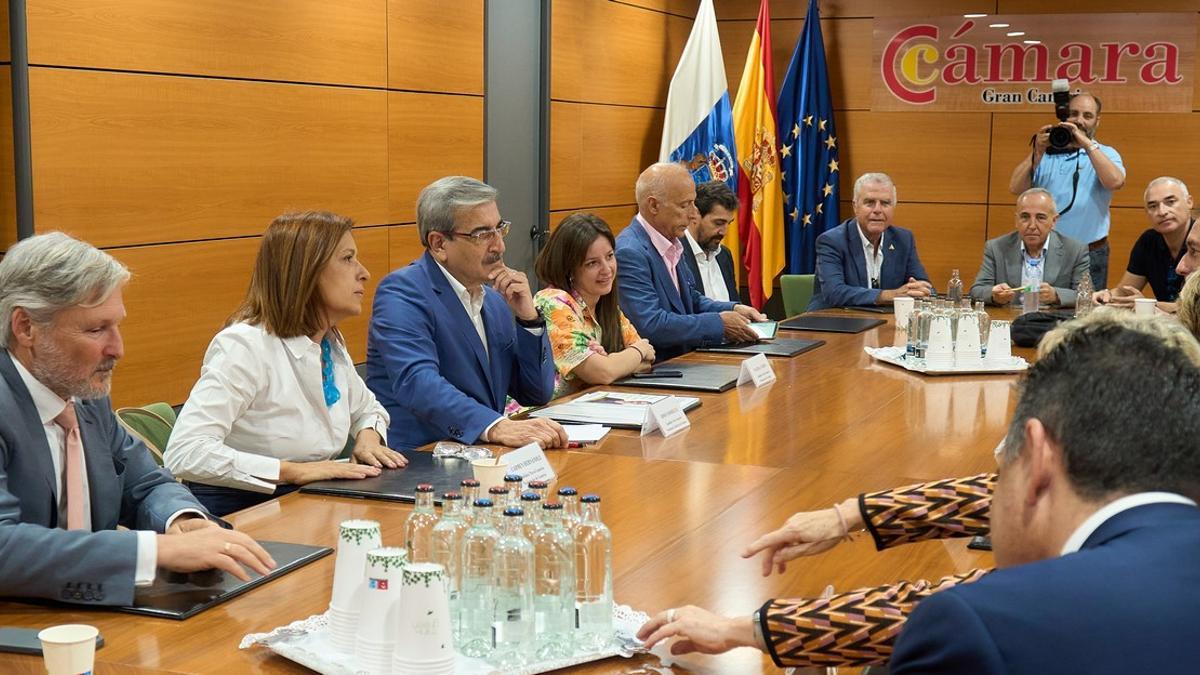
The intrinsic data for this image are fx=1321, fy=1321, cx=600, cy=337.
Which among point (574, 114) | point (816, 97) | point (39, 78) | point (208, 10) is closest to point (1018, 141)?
point (816, 97)

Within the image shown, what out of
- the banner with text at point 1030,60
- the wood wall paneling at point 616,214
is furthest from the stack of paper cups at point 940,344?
the banner with text at point 1030,60

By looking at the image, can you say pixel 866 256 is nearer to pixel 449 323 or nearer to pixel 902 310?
pixel 902 310

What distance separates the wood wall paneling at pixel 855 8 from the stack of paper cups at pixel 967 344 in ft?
15.5

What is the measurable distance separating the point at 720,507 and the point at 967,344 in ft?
7.06

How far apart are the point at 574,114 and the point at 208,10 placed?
10.5 feet

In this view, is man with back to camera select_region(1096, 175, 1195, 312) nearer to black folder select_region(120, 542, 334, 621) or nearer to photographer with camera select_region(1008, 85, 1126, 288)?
photographer with camera select_region(1008, 85, 1126, 288)

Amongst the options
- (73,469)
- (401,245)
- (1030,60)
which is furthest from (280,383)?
(1030,60)

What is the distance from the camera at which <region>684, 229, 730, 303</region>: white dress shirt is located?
6.18 metres

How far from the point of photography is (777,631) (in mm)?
1727

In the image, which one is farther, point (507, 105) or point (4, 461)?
point (507, 105)

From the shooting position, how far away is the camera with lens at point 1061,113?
7.34m

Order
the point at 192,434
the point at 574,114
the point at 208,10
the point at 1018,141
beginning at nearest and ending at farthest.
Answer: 1. the point at 192,434
2. the point at 208,10
3. the point at 574,114
4. the point at 1018,141

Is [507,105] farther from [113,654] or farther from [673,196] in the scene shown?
[113,654]

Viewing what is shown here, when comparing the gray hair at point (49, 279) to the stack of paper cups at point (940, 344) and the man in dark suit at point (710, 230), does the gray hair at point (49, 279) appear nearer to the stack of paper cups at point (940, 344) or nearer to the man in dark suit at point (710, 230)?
the stack of paper cups at point (940, 344)
